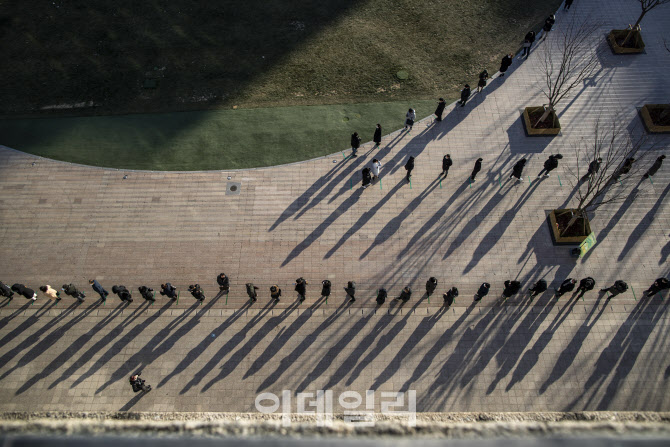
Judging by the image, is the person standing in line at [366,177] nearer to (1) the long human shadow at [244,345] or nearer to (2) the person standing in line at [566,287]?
(1) the long human shadow at [244,345]

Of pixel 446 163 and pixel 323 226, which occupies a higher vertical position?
pixel 446 163

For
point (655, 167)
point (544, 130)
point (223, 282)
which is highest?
point (544, 130)

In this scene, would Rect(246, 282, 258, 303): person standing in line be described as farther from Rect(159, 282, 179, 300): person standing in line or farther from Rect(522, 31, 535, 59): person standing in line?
Rect(522, 31, 535, 59): person standing in line

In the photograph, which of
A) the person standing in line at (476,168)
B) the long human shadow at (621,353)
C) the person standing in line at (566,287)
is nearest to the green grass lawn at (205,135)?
the person standing in line at (476,168)

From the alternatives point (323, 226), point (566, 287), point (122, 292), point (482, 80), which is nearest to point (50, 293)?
point (122, 292)

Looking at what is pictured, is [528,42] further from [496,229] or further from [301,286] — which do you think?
[301,286]

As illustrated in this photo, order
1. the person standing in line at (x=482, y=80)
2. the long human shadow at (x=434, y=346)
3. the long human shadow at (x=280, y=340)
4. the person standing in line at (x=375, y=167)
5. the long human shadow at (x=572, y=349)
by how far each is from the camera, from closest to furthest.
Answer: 1. the long human shadow at (x=572, y=349)
2. the long human shadow at (x=434, y=346)
3. the long human shadow at (x=280, y=340)
4. the person standing in line at (x=375, y=167)
5. the person standing in line at (x=482, y=80)
